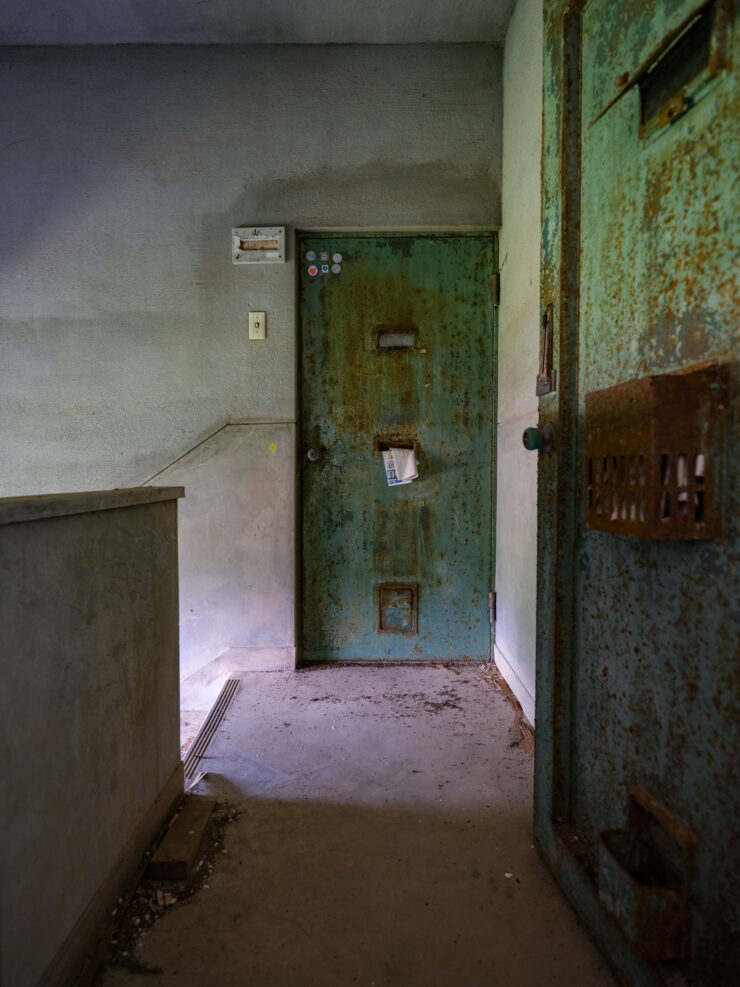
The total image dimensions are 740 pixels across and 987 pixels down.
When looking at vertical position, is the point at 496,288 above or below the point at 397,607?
above

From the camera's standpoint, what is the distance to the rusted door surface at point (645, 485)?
2.78ft

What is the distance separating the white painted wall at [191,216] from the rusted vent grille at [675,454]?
2.22 m

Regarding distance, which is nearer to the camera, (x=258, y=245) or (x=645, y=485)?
(x=645, y=485)

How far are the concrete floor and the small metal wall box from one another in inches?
93.1

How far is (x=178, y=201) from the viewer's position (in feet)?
9.65

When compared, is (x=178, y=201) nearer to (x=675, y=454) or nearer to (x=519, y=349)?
(x=519, y=349)

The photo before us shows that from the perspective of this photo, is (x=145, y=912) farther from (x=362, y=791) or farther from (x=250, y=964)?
→ (x=362, y=791)

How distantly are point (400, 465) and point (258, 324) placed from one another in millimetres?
1118

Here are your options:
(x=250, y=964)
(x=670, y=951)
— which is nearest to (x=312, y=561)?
(x=250, y=964)

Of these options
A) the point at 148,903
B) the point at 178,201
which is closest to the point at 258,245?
the point at 178,201

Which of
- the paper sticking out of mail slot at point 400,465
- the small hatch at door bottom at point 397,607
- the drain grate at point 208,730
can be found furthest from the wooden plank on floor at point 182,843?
the paper sticking out of mail slot at point 400,465

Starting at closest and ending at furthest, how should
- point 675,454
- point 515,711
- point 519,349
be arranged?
1. point 675,454
2. point 515,711
3. point 519,349

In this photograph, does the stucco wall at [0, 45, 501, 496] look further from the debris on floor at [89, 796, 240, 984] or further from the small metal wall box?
the debris on floor at [89, 796, 240, 984]

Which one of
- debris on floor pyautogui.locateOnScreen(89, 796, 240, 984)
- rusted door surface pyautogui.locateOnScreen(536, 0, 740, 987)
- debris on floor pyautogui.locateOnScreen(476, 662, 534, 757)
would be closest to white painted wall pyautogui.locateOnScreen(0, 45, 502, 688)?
debris on floor pyautogui.locateOnScreen(476, 662, 534, 757)
